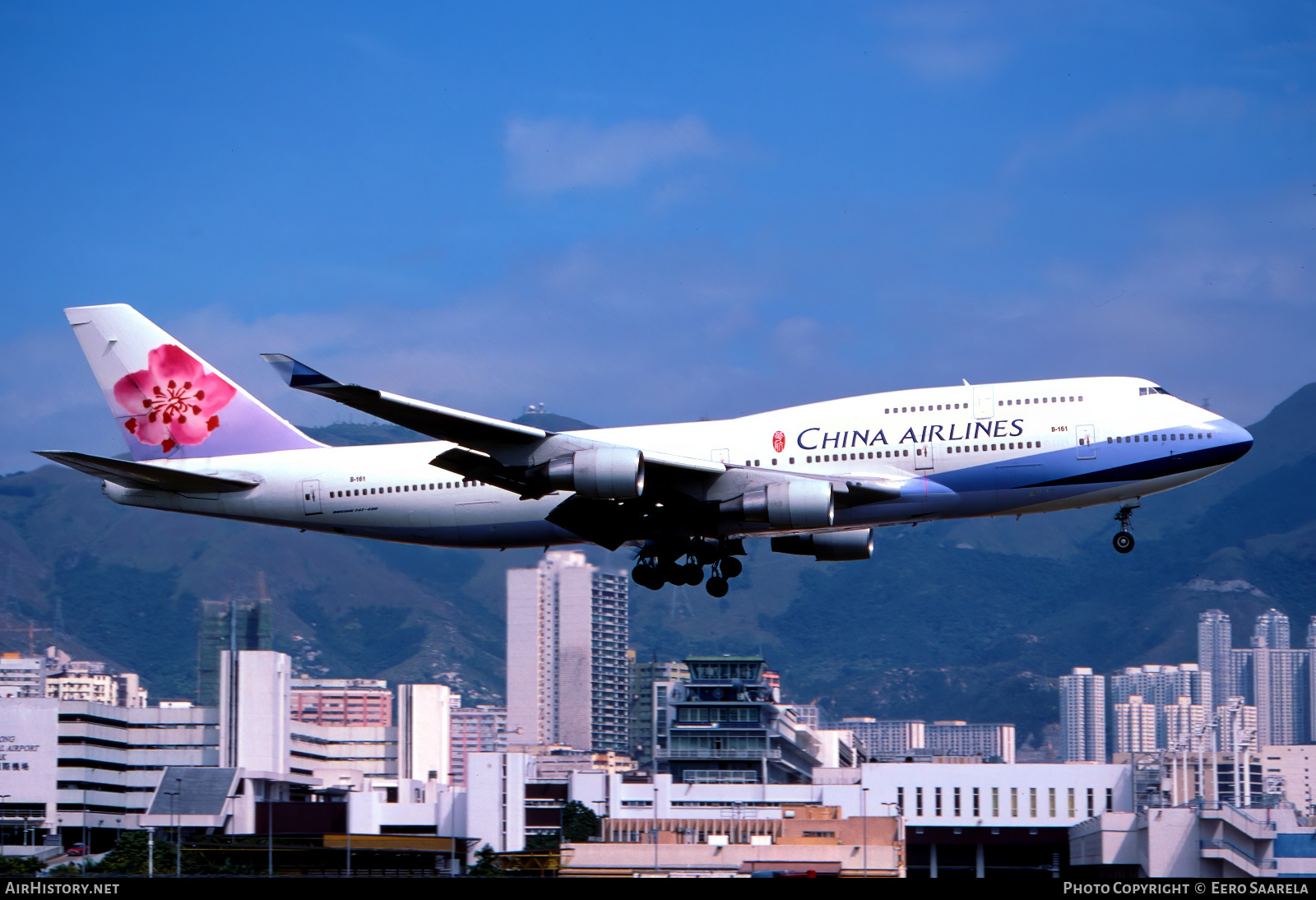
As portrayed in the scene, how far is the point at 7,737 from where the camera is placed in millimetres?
117062

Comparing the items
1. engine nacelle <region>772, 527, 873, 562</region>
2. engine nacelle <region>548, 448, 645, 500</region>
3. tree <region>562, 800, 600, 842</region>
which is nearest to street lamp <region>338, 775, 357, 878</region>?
tree <region>562, 800, 600, 842</region>

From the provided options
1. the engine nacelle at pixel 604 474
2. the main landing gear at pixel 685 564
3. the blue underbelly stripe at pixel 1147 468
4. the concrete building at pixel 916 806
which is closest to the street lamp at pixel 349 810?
the concrete building at pixel 916 806

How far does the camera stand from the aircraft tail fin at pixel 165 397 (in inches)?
1825

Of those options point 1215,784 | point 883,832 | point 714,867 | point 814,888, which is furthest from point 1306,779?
point 814,888

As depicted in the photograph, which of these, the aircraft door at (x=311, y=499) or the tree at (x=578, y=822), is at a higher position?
the aircraft door at (x=311, y=499)

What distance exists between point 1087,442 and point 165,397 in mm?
28066

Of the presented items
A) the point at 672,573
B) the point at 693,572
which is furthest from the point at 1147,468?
the point at 672,573

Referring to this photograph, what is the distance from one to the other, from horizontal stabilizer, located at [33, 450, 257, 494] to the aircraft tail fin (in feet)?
5.47

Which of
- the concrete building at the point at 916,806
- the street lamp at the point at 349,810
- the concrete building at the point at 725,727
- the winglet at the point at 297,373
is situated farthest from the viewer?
the concrete building at the point at 725,727

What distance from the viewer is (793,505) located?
127ft

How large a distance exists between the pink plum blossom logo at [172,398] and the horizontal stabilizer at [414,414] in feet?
32.8

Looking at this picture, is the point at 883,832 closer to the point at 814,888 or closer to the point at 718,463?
the point at 718,463

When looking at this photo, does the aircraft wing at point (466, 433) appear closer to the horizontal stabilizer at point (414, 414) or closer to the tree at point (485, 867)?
the horizontal stabilizer at point (414, 414)

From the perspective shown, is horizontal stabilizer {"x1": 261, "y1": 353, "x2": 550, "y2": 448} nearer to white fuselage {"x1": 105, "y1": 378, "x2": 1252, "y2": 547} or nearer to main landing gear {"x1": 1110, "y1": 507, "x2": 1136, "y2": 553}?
white fuselage {"x1": 105, "y1": 378, "x2": 1252, "y2": 547}
